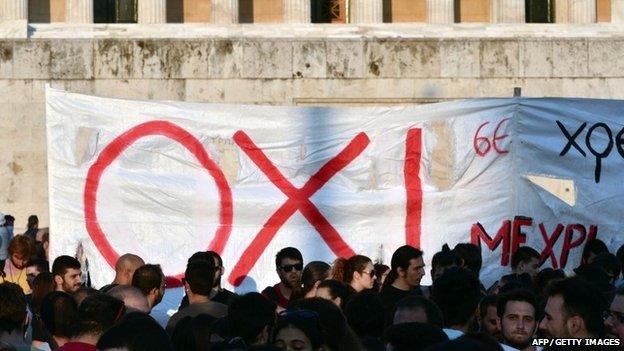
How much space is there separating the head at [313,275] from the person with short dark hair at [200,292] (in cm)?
114

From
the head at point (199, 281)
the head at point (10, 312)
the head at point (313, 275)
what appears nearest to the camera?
the head at point (10, 312)

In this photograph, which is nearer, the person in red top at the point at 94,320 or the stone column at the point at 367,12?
the person in red top at the point at 94,320

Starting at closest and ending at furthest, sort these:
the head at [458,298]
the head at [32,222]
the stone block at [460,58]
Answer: the head at [458,298] → the head at [32,222] → the stone block at [460,58]

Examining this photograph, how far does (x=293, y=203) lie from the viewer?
67.1ft

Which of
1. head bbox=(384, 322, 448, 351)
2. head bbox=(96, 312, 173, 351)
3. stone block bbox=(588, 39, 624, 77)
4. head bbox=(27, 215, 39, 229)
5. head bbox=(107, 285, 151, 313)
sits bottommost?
head bbox=(27, 215, 39, 229)

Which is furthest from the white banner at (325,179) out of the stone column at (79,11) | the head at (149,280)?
the stone column at (79,11)

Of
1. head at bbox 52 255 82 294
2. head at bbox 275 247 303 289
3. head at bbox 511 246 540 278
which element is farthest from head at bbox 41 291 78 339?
head at bbox 511 246 540 278

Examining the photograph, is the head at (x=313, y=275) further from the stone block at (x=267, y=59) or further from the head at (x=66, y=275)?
the stone block at (x=267, y=59)

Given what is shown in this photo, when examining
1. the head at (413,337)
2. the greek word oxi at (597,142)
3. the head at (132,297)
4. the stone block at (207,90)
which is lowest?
the head at (132,297)

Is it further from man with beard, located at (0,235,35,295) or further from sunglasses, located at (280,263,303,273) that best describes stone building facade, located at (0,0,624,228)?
sunglasses, located at (280,263,303,273)

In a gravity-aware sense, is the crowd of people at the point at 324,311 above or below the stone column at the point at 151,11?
below

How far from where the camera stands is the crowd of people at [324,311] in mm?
10906

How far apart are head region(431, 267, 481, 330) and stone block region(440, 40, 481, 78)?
61.6 feet

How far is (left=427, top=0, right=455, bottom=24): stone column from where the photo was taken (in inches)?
1634
